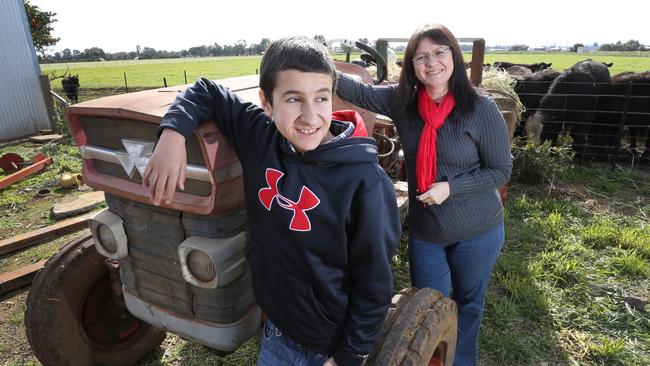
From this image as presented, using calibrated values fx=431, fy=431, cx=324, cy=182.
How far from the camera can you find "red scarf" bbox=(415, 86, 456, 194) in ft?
6.74

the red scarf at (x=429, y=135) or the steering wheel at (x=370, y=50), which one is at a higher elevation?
the steering wheel at (x=370, y=50)

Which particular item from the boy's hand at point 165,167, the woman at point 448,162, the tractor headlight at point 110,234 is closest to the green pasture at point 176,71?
the tractor headlight at point 110,234

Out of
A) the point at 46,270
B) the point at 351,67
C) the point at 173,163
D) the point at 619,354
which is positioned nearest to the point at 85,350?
the point at 46,270

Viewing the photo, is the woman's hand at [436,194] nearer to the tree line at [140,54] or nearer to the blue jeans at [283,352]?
the blue jeans at [283,352]

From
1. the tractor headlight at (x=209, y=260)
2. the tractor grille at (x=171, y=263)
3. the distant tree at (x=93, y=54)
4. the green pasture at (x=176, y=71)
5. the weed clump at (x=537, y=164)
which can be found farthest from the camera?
the distant tree at (x=93, y=54)

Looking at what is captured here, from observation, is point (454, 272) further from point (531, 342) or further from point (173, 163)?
point (173, 163)

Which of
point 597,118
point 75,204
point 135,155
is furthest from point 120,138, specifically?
point 597,118

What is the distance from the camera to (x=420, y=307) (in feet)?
5.69

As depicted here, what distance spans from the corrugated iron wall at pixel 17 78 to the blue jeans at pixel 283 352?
11.8m

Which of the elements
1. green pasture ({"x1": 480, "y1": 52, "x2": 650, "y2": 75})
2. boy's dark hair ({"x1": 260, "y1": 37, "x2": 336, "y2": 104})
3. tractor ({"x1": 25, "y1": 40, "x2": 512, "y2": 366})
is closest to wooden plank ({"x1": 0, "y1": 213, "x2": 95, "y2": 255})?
tractor ({"x1": 25, "y1": 40, "x2": 512, "y2": 366})

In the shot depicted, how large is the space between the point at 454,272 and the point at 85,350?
2.05 metres

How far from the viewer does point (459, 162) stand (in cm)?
207

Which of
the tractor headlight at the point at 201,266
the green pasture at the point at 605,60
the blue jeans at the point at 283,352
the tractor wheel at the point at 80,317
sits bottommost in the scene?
the green pasture at the point at 605,60

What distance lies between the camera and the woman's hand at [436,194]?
198 cm
